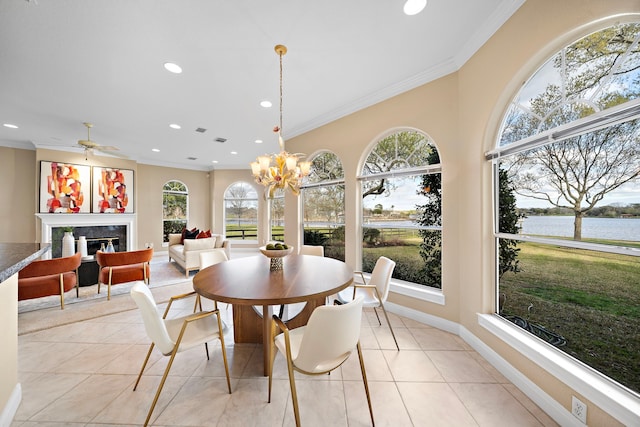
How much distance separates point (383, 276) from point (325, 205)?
2.00 m

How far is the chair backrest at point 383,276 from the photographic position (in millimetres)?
2174

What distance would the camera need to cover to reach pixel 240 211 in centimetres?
773

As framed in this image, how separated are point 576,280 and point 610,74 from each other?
4.39 ft

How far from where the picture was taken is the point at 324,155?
3.98m

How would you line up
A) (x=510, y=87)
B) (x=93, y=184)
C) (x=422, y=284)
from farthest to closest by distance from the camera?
(x=93, y=184) < (x=422, y=284) < (x=510, y=87)

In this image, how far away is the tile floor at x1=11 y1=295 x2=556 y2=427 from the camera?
144 cm

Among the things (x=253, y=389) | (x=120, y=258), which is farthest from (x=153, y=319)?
(x=120, y=258)

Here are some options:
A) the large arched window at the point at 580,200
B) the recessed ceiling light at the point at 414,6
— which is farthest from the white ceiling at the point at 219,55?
the large arched window at the point at 580,200

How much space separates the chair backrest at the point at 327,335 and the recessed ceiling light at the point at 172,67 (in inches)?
111

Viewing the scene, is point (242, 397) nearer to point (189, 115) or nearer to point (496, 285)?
point (496, 285)

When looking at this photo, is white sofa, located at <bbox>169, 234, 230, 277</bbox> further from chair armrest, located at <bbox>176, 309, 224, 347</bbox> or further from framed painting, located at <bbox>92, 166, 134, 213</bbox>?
chair armrest, located at <bbox>176, 309, 224, 347</bbox>

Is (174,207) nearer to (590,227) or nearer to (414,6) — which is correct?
(414,6)

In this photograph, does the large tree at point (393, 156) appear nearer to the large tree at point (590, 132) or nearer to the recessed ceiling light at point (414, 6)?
the large tree at point (590, 132)

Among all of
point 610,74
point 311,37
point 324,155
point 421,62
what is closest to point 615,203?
point 610,74
